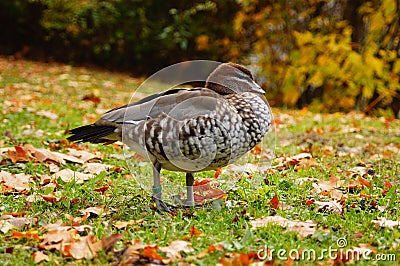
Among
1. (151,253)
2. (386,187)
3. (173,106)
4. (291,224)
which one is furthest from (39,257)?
(386,187)

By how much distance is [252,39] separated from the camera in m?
11.6

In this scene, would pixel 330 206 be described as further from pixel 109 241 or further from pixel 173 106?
pixel 109 241

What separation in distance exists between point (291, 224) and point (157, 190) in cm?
91

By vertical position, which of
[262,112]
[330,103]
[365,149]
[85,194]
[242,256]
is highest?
[262,112]

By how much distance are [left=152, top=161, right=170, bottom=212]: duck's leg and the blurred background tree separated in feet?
24.0

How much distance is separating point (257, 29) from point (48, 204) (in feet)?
27.3

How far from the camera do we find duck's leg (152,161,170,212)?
11.8 feet

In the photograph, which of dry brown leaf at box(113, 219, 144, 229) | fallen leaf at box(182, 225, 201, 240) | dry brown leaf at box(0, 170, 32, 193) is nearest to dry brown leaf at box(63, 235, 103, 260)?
dry brown leaf at box(113, 219, 144, 229)

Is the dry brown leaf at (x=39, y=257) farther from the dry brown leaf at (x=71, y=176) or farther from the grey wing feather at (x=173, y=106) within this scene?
the dry brown leaf at (x=71, y=176)

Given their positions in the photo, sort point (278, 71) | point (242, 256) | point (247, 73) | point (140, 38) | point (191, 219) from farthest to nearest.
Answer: point (140, 38), point (278, 71), point (247, 73), point (191, 219), point (242, 256)

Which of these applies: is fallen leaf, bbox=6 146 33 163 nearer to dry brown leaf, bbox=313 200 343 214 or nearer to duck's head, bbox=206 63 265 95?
duck's head, bbox=206 63 265 95

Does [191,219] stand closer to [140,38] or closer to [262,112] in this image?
[262,112]

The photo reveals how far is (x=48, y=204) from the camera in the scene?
3766 mm

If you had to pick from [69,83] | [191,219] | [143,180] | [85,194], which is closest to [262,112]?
[191,219]
